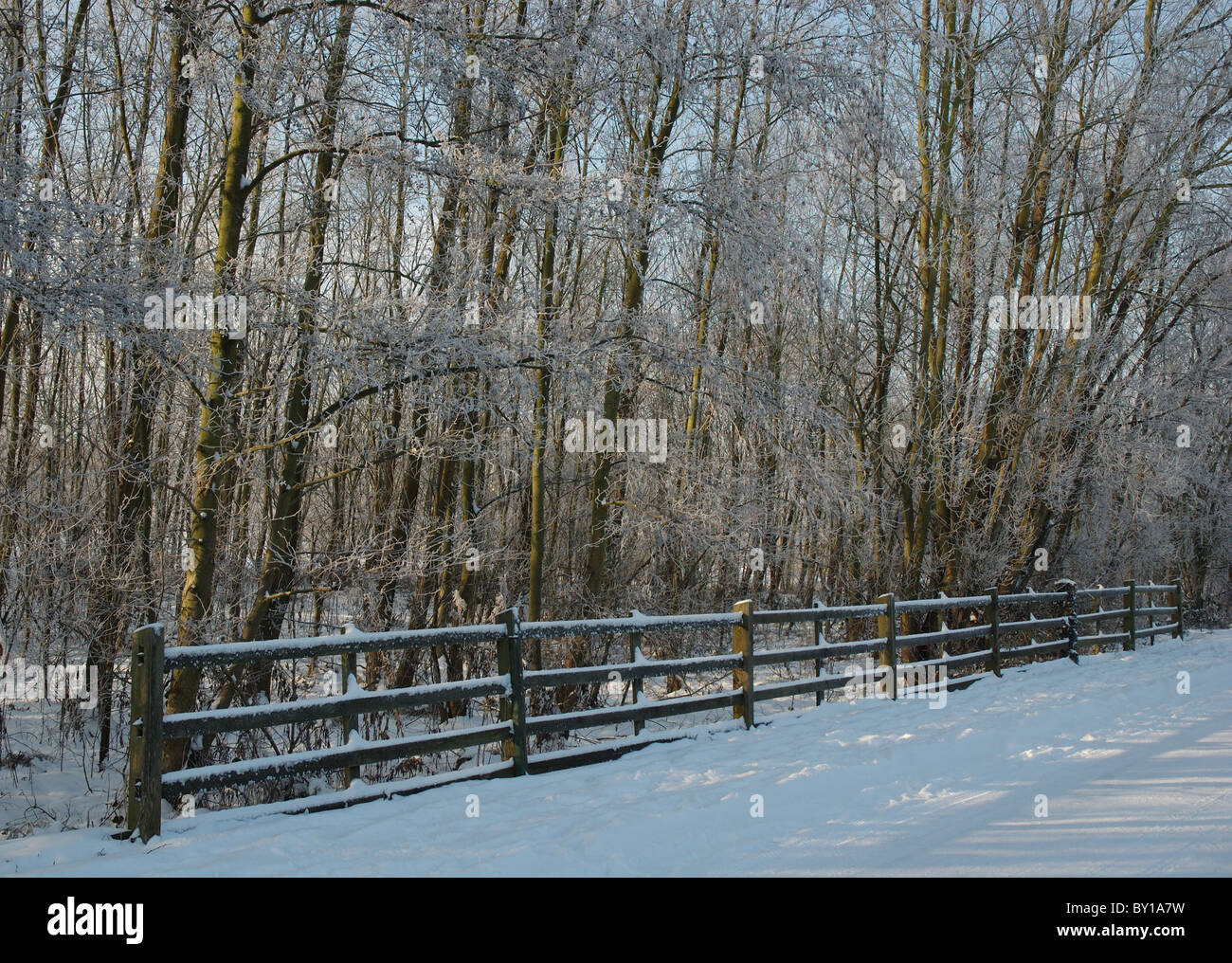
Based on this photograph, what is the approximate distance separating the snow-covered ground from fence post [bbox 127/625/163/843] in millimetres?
Result: 175

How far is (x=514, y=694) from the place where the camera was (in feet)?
23.3

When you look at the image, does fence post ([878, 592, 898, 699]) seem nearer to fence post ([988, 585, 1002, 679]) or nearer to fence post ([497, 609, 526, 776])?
fence post ([988, 585, 1002, 679])

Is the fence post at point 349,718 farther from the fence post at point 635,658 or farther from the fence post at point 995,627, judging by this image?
the fence post at point 995,627

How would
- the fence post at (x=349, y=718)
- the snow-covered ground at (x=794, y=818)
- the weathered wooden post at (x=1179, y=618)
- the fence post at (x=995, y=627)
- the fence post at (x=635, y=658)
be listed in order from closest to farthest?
the snow-covered ground at (x=794, y=818) < the fence post at (x=349, y=718) < the fence post at (x=635, y=658) < the fence post at (x=995, y=627) < the weathered wooden post at (x=1179, y=618)

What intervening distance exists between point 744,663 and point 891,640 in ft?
9.85

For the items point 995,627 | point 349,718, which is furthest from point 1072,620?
point 349,718

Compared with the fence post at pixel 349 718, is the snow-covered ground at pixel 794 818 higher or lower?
lower

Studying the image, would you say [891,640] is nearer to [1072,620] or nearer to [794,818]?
[1072,620]

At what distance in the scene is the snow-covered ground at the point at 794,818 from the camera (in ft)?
16.2

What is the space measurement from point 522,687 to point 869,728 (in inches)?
153

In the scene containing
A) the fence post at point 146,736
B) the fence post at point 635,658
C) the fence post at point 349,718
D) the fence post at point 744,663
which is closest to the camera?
the fence post at point 146,736

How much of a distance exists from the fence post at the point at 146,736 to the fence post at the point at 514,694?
2.59 metres

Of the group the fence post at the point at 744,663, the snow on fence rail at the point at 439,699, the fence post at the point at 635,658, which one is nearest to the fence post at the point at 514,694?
the snow on fence rail at the point at 439,699
